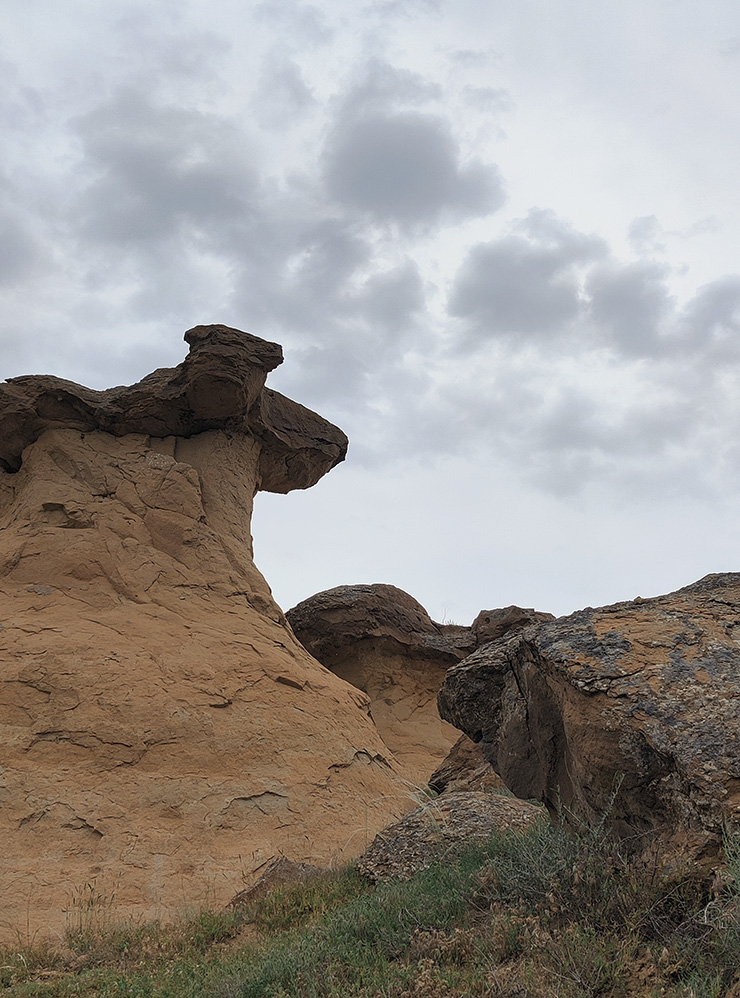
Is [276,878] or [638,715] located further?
[276,878]

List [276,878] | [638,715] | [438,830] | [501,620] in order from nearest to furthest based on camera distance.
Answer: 1. [638,715]
2. [438,830]
3. [276,878]
4. [501,620]

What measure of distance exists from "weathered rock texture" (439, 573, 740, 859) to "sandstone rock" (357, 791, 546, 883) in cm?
98

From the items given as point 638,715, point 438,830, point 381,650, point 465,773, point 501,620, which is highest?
point 501,620

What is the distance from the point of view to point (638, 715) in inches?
157

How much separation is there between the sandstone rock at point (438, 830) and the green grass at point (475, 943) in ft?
1.51

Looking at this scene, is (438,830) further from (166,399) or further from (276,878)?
(166,399)

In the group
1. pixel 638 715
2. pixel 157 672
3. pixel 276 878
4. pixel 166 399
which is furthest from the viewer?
pixel 166 399

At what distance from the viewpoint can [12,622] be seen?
891cm

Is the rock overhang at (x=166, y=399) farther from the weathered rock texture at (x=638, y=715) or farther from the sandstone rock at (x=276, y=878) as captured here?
the weathered rock texture at (x=638, y=715)

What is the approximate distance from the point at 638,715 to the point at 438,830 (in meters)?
2.82

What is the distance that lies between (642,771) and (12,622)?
7.26 metres

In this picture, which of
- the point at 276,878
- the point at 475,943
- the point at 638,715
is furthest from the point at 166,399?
the point at 475,943

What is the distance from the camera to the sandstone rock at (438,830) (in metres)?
5.95

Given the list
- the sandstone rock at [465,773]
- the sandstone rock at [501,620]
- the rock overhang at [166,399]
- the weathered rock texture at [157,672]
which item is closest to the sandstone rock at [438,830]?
the weathered rock texture at [157,672]
